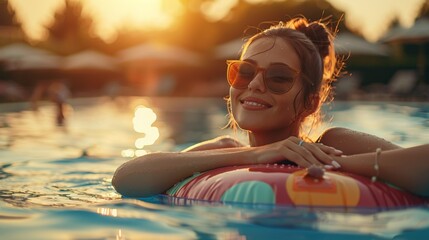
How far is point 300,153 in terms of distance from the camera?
11.4ft

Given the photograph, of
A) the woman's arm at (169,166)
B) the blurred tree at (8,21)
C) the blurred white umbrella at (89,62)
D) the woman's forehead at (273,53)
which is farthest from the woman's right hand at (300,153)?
the blurred tree at (8,21)

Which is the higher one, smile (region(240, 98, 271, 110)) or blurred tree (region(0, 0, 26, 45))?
blurred tree (region(0, 0, 26, 45))

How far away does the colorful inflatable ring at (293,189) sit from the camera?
322cm

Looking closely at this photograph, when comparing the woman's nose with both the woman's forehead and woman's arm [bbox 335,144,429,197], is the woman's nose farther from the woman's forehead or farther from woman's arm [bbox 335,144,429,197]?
woman's arm [bbox 335,144,429,197]

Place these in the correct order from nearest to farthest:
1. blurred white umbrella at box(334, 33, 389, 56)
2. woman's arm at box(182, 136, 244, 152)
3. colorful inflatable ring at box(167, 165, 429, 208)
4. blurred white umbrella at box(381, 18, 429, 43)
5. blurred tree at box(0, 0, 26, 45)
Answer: colorful inflatable ring at box(167, 165, 429, 208), woman's arm at box(182, 136, 244, 152), blurred white umbrella at box(381, 18, 429, 43), blurred white umbrella at box(334, 33, 389, 56), blurred tree at box(0, 0, 26, 45)

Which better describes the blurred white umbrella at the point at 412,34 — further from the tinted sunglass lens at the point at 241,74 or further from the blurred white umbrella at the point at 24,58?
the tinted sunglass lens at the point at 241,74

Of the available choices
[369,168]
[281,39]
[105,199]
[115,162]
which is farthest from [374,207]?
[115,162]

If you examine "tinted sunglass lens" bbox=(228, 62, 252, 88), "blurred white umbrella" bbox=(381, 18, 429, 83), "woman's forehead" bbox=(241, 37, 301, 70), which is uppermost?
"blurred white umbrella" bbox=(381, 18, 429, 83)

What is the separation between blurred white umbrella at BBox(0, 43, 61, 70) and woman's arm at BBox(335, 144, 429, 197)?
29692 millimetres

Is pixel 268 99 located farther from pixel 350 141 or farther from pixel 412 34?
pixel 412 34

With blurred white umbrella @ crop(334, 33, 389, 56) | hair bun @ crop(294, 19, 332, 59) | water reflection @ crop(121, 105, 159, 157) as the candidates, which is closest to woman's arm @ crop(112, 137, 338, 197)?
hair bun @ crop(294, 19, 332, 59)

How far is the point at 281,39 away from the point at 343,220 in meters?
1.27

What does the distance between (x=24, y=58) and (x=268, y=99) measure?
101 feet

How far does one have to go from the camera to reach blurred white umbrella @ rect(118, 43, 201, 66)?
30812 millimetres
